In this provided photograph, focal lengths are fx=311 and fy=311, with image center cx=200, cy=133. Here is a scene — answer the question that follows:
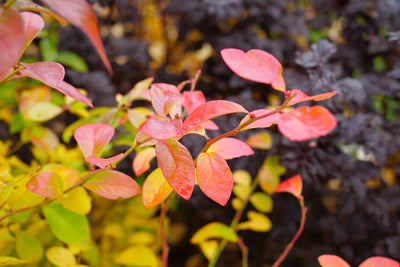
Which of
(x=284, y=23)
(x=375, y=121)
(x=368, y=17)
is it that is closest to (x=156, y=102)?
(x=375, y=121)

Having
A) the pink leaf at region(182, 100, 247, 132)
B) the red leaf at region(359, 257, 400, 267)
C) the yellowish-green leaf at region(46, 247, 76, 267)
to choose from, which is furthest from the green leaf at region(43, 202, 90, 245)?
the red leaf at region(359, 257, 400, 267)

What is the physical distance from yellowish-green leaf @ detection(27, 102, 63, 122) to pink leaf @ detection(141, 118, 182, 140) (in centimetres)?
38

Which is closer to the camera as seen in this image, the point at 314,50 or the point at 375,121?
the point at 314,50

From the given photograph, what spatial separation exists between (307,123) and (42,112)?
21.3 inches

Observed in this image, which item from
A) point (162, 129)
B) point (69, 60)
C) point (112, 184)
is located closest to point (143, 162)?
point (112, 184)

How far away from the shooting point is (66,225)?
22.3 inches

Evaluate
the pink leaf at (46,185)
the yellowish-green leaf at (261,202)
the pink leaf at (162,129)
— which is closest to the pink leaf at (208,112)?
the pink leaf at (162,129)

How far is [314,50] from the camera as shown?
2.28 feet

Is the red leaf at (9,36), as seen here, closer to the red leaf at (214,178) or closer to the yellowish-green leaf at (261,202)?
the red leaf at (214,178)

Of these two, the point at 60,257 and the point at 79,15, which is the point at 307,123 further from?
the point at 60,257

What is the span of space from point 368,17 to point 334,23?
0.25m

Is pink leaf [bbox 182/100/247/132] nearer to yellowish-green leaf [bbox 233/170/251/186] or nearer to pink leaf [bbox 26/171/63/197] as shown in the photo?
pink leaf [bbox 26/171/63/197]

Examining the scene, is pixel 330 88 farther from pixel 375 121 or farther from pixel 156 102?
pixel 156 102

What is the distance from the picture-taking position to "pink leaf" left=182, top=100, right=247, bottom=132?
387 millimetres
